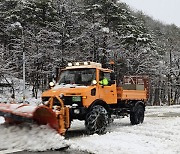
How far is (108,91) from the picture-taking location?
13.4 meters

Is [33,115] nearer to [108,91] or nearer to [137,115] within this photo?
[108,91]

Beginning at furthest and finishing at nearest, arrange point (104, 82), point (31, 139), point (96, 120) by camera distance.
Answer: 1. point (104, 82)
2. point (96, 120)
3. point (31, 139)

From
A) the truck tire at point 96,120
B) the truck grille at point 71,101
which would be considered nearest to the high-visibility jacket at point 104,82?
the truck tire at point 96,120

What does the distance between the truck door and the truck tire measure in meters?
0.61

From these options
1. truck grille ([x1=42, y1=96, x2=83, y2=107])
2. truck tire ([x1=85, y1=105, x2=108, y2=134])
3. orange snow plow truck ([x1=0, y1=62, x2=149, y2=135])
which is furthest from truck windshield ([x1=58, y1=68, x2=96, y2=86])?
truck tire ([x1=85, y1=105, x2=108, y2=134])

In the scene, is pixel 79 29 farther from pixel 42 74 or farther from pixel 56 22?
pixel 42 74

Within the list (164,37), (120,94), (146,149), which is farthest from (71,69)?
(164,37)

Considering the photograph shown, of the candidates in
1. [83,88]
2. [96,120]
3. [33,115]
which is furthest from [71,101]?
[33,115]

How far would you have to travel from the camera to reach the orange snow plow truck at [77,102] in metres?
10.3

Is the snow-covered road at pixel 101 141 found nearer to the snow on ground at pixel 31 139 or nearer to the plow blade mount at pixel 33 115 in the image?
the snow on ground at pixel 31 139

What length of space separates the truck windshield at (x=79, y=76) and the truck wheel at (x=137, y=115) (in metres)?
3.79

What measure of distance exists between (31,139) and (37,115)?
0.70 meters

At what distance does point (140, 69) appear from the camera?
149ft

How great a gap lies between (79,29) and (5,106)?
2954cm
